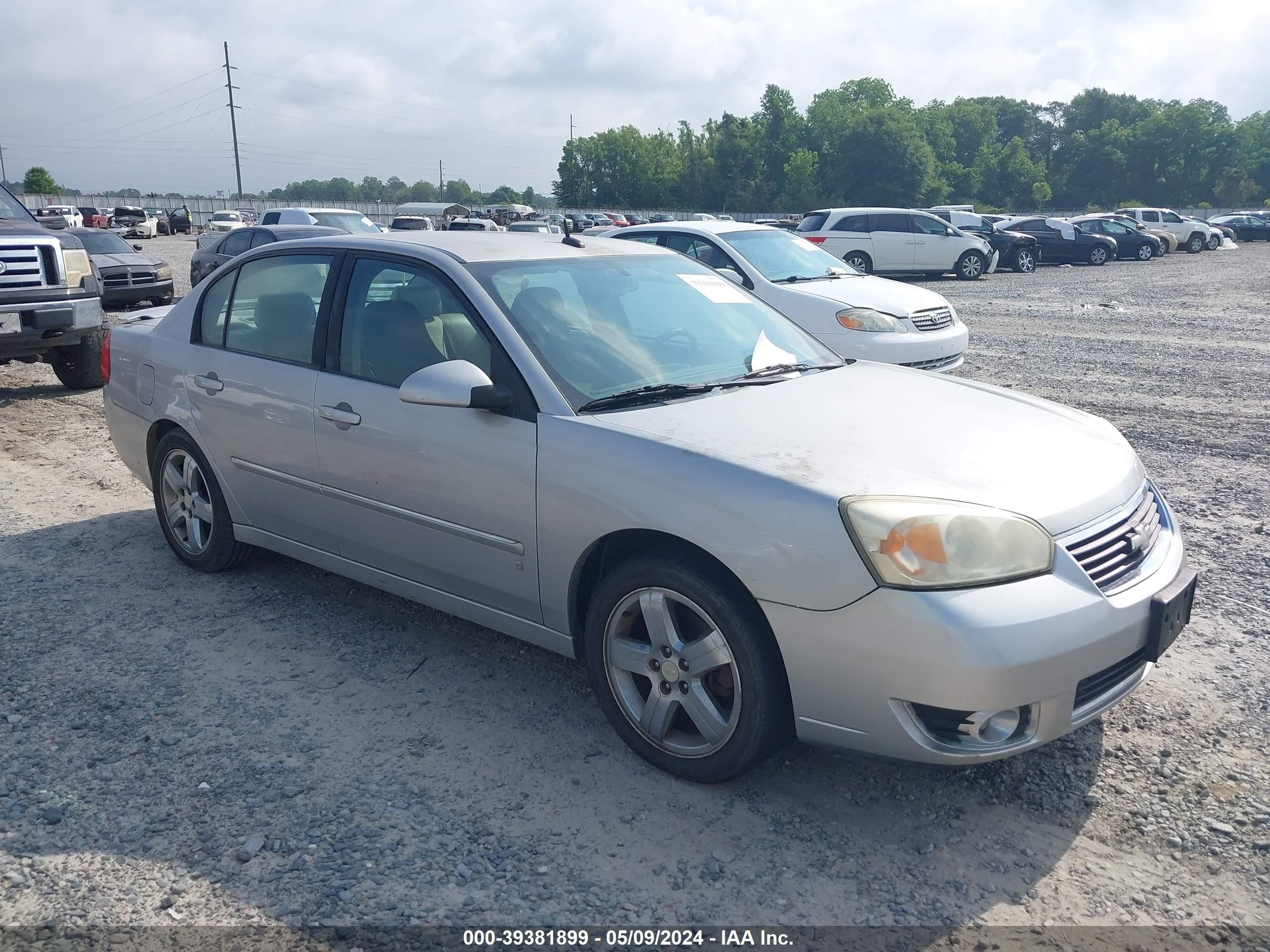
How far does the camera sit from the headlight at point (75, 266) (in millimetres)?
9344

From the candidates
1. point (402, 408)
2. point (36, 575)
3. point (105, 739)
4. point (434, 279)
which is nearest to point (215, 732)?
point (105, 739)

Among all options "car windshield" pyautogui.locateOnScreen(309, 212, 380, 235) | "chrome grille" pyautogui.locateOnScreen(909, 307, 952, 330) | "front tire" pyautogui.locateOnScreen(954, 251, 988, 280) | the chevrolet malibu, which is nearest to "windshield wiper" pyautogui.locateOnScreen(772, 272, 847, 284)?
"chrome grille" pyautogui.locateOnScreen(909, 307, 952, 330)

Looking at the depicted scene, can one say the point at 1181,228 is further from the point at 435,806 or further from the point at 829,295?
the point at 435,806

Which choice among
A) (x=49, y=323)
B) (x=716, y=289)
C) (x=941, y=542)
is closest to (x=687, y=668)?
(x=941, y=542)

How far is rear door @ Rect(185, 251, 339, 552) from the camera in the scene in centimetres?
429

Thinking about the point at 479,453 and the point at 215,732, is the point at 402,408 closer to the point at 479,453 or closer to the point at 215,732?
the point at 479,453

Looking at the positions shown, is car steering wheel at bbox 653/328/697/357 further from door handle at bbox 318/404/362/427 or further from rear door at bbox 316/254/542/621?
door handle at bbox 318/404/362/427

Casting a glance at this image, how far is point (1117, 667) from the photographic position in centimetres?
294

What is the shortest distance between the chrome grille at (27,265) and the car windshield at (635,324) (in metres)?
6.93

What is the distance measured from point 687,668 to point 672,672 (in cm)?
6

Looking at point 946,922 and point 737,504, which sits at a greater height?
point 737,504

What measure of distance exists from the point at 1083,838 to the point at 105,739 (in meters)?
3.16

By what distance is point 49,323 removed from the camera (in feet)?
29.3

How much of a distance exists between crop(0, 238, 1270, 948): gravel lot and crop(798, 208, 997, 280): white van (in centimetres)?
1945
